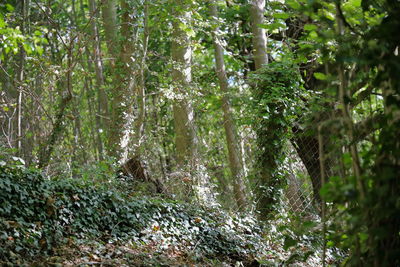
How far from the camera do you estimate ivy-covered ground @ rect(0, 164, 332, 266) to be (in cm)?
489

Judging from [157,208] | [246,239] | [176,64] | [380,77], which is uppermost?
[176,64]

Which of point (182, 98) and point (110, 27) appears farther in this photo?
point (110, 27)

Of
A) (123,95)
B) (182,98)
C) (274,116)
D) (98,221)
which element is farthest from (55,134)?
(274,116)

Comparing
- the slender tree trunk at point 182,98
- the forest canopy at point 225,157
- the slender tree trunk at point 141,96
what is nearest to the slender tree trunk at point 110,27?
the forest canopy at point 225,157

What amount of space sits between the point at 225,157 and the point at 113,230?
717cm

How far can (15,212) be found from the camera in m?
5.18

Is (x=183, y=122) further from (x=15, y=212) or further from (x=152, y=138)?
(x=15, y=212)

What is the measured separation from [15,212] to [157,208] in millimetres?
2053

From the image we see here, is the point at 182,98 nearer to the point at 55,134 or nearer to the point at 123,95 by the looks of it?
the point at 123,95

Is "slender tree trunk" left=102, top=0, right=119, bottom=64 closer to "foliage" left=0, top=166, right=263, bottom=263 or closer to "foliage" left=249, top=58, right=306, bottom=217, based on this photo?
"foliage" left=249, top=58, right=306, bottom=217

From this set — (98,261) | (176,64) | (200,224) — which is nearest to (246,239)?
(200,224)

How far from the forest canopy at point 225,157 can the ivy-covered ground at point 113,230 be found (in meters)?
0.02

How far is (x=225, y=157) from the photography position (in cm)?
1274

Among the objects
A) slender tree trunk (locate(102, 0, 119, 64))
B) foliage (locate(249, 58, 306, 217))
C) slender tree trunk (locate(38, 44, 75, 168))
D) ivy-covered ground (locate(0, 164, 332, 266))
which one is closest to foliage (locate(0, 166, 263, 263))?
ivy-covered ground (locate(0, 164, 332, 266))
